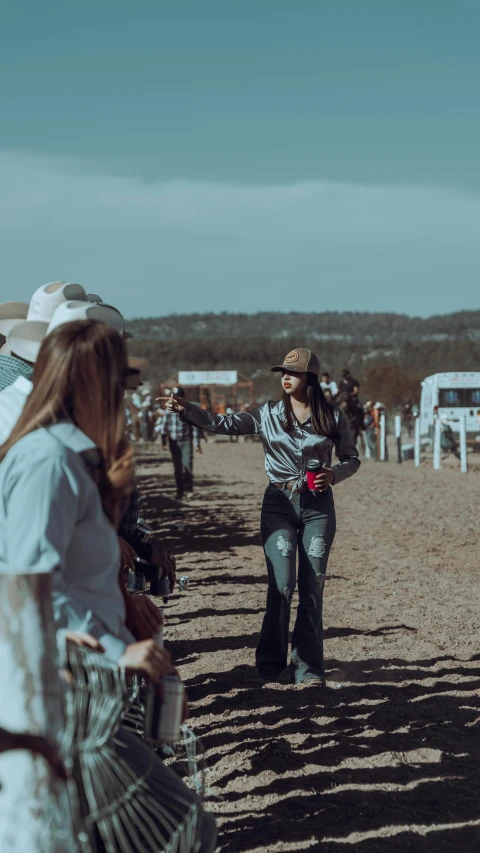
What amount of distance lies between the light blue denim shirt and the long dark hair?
313 centimetres

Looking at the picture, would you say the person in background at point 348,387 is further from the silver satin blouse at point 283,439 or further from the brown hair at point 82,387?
the brown hair at point 82,387

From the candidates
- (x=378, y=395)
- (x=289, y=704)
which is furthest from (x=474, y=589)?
(x=378, y=395)

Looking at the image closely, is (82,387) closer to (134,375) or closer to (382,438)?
(134,375)

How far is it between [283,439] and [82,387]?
3162 millimetres

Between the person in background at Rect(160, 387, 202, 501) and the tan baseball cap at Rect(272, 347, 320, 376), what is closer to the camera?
the tan baseball cap at Rect(272, 347, 320, 376)

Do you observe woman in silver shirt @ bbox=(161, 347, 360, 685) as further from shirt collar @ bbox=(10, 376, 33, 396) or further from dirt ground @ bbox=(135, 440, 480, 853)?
shirt collar @ bbox=(10, 376, 33, 396)

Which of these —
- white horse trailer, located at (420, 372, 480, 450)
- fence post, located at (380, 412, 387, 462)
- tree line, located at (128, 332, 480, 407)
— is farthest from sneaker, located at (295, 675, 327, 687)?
tree line, located at (128, 332, 480, 407)

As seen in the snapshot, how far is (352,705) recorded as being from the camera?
5.20m

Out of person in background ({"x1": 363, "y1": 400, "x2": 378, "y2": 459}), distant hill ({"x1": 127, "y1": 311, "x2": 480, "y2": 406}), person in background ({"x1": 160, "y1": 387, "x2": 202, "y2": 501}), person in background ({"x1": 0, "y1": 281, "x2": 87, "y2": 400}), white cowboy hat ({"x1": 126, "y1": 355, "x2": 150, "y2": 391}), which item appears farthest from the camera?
distant hill ({"x1": 127, "y1": 311, "x2": 480, "y2": 406})

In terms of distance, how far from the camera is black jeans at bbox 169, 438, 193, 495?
603 inches

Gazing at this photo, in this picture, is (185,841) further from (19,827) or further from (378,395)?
(378,395)

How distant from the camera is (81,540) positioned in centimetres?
230

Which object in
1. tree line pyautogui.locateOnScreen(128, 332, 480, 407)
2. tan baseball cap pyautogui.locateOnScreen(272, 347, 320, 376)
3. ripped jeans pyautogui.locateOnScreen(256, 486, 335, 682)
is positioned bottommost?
ripped jeans pyautogui.locateOnScreen(256, 486, 335, 682)

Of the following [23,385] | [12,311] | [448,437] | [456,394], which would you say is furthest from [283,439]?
[456,394]
